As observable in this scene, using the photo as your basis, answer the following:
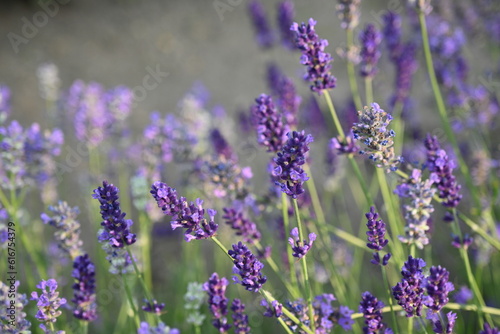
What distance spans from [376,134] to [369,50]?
83 cm

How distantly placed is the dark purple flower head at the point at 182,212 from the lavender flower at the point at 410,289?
456 mm

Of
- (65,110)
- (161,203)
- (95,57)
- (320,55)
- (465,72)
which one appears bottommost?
(161,203)

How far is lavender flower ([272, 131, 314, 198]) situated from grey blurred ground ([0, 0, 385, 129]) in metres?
4.36

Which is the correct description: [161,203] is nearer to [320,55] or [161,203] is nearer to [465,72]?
[320,55]

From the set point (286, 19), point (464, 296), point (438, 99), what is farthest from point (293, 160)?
point (286, 19)

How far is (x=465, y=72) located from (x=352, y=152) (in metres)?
1.07

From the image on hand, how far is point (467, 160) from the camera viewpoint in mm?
2842

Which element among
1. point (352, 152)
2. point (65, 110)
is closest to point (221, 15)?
point (65, 110)

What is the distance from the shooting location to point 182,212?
1339mm

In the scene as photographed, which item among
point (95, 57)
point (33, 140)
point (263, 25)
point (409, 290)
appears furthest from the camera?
point (95, 57)

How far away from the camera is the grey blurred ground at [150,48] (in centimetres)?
610

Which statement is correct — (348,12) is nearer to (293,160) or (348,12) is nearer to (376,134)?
(376,134)
